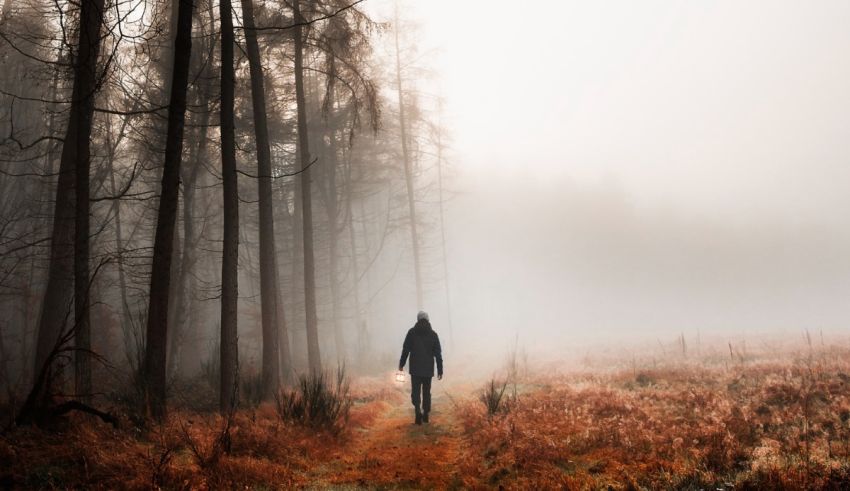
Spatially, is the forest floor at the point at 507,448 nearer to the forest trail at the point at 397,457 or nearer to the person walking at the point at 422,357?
the forest trail at the point at 397,457

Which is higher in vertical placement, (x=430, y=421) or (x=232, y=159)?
(x=232, y=159)

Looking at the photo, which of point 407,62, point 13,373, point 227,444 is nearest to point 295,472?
point 227,444

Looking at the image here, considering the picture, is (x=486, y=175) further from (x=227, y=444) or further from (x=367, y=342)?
(x=227, y=444)

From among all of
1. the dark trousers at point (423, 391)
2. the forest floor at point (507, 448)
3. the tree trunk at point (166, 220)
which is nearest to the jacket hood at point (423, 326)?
the dark trousers at point (423, 391)

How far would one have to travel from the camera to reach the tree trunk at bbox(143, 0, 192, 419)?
267 inches

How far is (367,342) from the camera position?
23.5 metres

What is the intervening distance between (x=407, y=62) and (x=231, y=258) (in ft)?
58.4

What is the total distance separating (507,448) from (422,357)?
132 inches

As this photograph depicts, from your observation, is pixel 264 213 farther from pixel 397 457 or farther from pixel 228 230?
pixel 397 457

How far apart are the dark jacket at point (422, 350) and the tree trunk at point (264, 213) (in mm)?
3094

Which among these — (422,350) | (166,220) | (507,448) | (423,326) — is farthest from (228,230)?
(507,448)

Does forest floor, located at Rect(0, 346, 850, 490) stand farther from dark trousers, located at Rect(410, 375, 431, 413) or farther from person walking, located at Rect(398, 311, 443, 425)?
person walking, located at Rect(398, 311, 443, 425)

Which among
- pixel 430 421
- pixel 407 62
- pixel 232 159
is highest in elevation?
pixel 407 62

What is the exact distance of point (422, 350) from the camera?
9234mm
